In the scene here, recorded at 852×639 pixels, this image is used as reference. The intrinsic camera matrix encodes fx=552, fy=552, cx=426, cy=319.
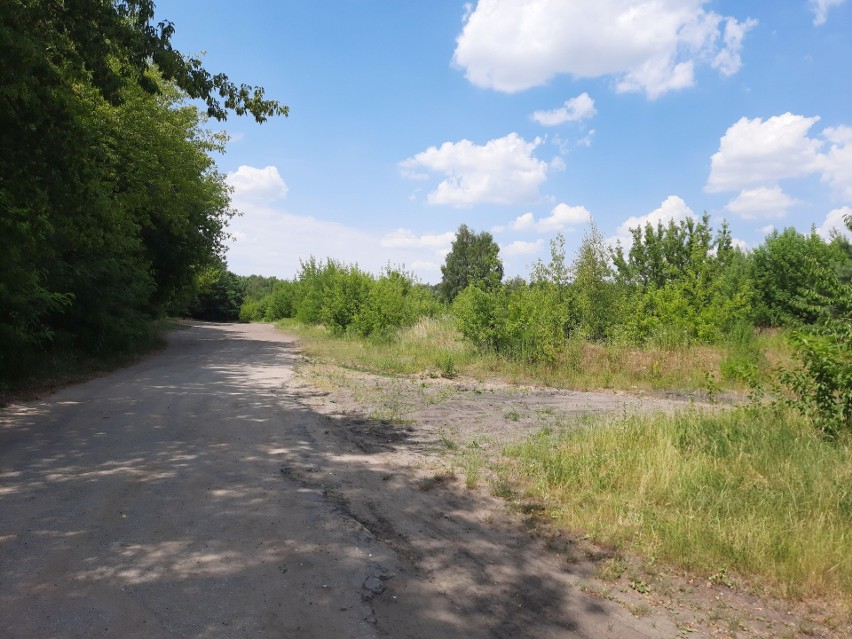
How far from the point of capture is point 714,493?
5266mm

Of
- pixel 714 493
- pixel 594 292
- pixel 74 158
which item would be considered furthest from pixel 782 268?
pixel 74 158

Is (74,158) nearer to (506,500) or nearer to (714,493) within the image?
(506,500)

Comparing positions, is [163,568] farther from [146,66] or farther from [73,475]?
[146,66]

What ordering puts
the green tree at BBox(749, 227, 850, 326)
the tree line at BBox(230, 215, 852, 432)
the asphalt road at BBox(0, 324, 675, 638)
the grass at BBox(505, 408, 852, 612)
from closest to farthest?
the asphalt road at BBox(0, 324, 675, 638)
the grass at BBox(505, 408, 852, 612)
the tree line at BBox(230, 215, 852, 432)
the green tree at BBox(749, 227, 850, 326)

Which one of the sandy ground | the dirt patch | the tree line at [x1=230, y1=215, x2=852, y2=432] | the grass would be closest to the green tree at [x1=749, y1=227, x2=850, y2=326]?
the tree line at [x1=230, y1=215, x2=852, y2=432]

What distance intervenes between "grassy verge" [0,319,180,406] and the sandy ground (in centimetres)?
233

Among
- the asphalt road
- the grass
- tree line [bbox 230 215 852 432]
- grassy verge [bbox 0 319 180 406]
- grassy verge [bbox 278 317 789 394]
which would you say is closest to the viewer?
the asphalt road

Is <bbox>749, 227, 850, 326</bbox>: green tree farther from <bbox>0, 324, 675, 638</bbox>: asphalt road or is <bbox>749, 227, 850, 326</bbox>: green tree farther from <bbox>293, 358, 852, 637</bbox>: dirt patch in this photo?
<bbox>0, 324, 675, 638</bbox>: asphalt road

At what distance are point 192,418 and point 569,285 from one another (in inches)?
494

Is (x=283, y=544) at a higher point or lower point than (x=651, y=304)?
lower

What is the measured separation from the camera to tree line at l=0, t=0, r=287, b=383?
7.64 m

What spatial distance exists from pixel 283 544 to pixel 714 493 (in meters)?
3.99

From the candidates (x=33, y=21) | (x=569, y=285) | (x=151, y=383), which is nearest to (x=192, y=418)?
(x=151, y=383)

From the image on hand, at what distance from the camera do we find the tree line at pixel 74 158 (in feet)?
25.1
